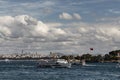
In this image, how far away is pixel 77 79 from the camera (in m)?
136

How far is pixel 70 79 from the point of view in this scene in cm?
13600

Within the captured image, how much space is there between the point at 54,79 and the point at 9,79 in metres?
13.6

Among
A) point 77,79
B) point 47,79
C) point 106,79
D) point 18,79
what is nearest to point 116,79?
point 106,79

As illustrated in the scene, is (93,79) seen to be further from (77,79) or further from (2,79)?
(2,79)

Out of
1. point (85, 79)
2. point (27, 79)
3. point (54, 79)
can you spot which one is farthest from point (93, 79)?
point (27, 79)

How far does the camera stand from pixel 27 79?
134750mm

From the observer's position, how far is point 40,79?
134875 millimetres

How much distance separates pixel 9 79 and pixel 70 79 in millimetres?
18585

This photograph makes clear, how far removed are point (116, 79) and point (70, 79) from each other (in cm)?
1402

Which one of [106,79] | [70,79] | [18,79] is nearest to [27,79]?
[18,79]

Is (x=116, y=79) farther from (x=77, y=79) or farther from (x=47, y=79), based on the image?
(x=47, y=79)

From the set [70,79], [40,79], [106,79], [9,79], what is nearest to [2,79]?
[9,79]

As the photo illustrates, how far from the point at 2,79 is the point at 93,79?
27277mm

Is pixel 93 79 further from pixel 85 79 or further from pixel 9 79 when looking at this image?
pixel 9 79
